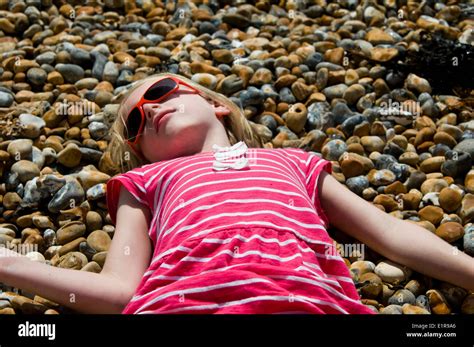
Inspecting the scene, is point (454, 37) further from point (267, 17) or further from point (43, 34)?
point (43, 34)

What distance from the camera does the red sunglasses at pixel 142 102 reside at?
243 cm

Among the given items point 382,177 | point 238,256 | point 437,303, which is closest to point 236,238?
point 238,256

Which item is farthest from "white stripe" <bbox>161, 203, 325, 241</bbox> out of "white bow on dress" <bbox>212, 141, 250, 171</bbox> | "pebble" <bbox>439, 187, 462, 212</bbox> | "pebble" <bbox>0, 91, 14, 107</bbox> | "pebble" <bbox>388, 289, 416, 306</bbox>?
"pebble" <bbox>0, 91, 14, 107</bbox>

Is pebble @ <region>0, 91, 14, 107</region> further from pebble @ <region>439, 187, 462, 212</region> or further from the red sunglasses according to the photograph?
pebble @ <region>439, 187, 462, 212</region>

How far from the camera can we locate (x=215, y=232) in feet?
6.24

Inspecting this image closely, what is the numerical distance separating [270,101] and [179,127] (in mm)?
683

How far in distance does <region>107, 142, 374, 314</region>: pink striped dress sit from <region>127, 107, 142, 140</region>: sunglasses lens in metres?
0.21

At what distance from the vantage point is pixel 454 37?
333 cm

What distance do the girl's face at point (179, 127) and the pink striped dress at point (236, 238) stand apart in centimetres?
8

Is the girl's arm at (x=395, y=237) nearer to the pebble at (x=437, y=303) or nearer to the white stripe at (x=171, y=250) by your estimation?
the pebble at (x=437, y=303)

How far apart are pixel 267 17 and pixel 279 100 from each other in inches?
28.7

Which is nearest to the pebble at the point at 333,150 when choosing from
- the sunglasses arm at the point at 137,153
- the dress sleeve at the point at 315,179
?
the dress sleeve at the point at 315,179

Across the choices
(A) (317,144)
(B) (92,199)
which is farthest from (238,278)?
(A) (317,144)

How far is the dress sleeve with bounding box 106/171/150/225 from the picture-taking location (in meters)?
2.19
